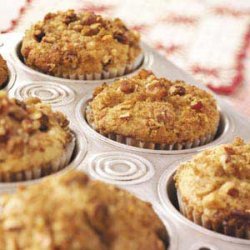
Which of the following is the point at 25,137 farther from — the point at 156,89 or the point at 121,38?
the point at 121,38

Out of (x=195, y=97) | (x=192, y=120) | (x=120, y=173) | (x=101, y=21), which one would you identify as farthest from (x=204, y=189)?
(x=101, y=21)

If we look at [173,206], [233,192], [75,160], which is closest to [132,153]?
[75,160]

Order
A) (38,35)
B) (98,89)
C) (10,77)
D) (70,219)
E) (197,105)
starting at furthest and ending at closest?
1. (38,35)
2. (10,77)
3. (98,89)
4. (197,105)
5. (70,219)

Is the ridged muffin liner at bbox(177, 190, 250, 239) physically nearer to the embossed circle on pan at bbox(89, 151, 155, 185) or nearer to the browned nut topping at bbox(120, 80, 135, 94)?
the embossed circle on pan at bbox(89, 151, 155, 185)

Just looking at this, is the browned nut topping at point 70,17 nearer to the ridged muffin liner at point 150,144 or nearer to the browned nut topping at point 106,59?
the browned nut topping at point 106,59

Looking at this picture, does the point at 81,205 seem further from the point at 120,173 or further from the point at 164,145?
the point at 164,145

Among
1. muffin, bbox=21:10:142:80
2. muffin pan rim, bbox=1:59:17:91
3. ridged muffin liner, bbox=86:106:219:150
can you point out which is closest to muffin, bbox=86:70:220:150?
ridged muffin liner, bbox=86:106:219:150

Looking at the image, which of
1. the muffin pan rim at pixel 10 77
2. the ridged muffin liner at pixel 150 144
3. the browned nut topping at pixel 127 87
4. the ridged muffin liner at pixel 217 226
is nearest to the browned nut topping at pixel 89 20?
the muffin pan rim at pixel 10 77
